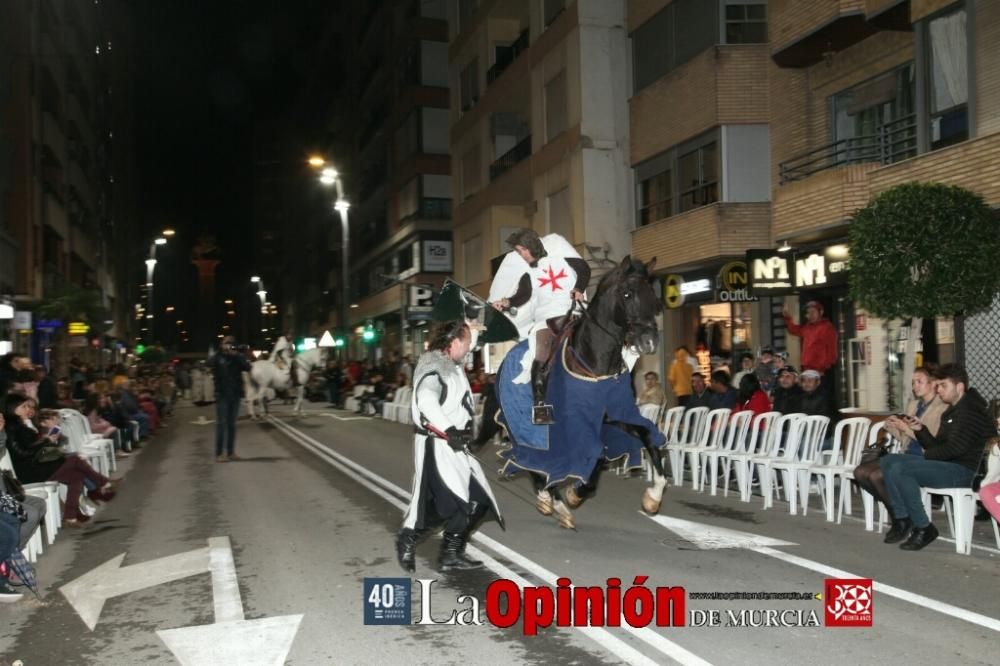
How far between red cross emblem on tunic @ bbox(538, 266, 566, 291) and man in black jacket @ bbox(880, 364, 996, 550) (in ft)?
11.7

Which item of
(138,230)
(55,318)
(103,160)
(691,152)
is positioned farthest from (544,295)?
(138,230)

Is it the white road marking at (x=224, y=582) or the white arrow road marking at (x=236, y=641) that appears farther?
the white road marking at (x=224, y=582)

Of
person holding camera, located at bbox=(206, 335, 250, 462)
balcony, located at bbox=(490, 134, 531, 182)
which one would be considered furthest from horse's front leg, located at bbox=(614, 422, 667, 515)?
balcony, located at bbox=(490, 134, 531, 182)

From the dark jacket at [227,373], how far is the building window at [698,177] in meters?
10.5

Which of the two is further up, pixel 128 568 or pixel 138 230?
pixel 138 230

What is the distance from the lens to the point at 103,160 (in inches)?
2657

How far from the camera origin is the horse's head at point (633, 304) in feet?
29.6

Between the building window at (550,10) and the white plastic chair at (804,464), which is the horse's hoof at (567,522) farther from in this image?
the building window at (550,10)

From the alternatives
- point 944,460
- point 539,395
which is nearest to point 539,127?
point 539,395

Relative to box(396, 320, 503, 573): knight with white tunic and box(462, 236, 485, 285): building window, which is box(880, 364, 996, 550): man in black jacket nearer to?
box(396, 320, 503, 573): knight with white tunic

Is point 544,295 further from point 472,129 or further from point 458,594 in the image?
point 472,129

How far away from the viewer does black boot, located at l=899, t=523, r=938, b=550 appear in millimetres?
8297

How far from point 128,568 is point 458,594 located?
3006 millimetres

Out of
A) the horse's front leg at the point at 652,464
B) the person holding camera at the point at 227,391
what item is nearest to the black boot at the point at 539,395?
the horse's front leg at the point at 652,464
